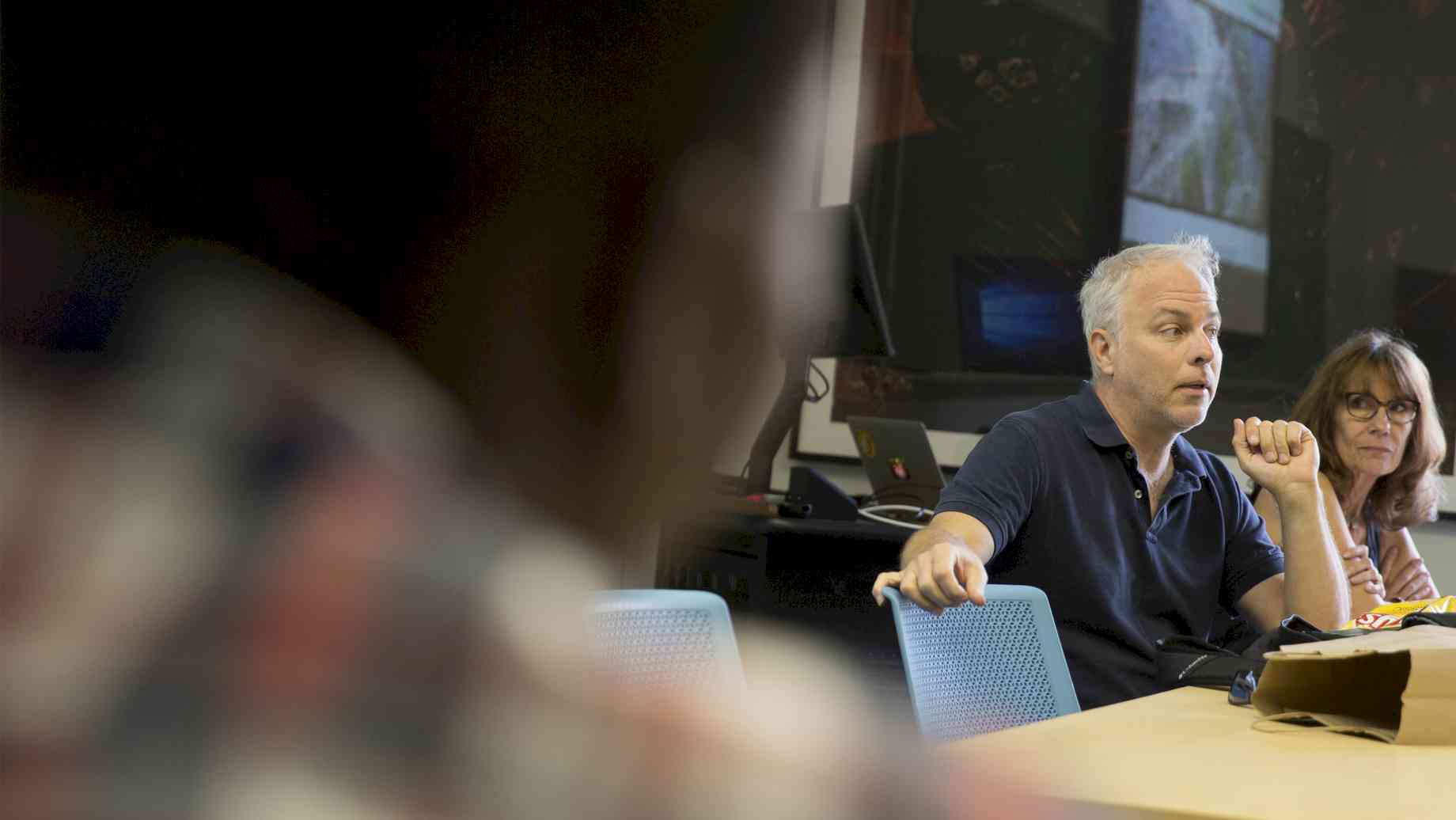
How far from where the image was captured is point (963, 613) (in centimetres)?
129

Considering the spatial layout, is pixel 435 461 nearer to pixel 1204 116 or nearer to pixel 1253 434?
pixel 1253 434

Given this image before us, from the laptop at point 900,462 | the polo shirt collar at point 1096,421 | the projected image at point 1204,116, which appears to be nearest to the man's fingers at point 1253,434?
the polo shirt collar at point 1096,421

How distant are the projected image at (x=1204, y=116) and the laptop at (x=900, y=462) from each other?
995 mm

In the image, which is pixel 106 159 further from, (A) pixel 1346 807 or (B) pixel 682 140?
(A) pixel 1346 807

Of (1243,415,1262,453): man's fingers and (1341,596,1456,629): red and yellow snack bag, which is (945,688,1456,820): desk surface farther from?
(1243,415,1262,453): man's fingers

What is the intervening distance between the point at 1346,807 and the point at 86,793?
711 mm

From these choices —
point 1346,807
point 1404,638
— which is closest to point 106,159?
point 1346,807

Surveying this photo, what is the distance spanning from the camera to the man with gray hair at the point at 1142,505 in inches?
58.5

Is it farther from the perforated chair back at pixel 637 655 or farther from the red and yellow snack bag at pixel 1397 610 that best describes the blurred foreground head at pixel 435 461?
the red and yellow snack bag at pixel 1397 610

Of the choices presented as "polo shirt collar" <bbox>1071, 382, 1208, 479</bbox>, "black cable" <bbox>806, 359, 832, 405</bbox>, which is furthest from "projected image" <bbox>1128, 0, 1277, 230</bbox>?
"polo shirt collar" <bbox>1071, 382, 1208, 479</bbox>

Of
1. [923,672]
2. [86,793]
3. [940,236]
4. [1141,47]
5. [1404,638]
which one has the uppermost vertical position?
[1141,47]

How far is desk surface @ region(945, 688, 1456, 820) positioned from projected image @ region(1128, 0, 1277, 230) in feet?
7.51

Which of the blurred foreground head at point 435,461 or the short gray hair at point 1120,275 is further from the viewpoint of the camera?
the short gray hair at point 1120,275

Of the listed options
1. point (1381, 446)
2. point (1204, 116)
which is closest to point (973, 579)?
point (1381, 446)
